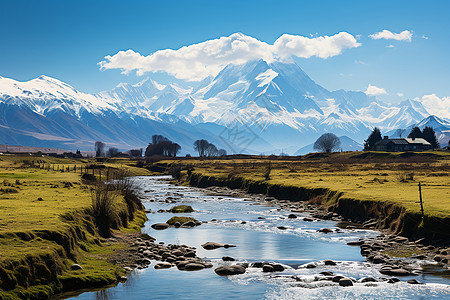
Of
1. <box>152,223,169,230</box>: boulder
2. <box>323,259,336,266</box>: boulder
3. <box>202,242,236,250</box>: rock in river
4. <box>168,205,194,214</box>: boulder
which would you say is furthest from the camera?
<box>168,205,194,214</box>: boulder

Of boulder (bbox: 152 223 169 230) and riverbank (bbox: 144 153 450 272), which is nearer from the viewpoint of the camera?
riverbank (bbox: 144 153 450 272)

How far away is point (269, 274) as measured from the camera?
32.1 meters

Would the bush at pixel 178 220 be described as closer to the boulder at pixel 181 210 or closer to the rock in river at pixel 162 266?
the boulder at pixel 181 210

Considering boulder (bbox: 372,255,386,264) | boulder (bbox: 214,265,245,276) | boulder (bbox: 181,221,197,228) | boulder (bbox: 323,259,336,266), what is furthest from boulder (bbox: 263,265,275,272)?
boulder (bbox: 181,221,197,228)

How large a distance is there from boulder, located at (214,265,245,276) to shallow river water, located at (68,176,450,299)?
1.52 feet

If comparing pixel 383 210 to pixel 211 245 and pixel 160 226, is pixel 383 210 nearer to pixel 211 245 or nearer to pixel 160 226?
pixel 211 245

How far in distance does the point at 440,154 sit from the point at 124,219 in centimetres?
16537

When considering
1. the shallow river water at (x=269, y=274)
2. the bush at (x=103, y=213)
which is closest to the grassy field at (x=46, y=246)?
the bush at (x=103, y=213)

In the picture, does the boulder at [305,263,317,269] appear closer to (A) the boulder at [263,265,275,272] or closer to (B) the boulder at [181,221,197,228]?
(A) the boulder at [263,265,275,272]

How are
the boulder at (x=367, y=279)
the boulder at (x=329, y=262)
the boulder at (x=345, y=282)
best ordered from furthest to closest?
the boulder at (x=329, y=262)
the boulder at (x=367, y=279)
the boulder at (x=345, y=282)

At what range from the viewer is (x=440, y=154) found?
18188 centimetres

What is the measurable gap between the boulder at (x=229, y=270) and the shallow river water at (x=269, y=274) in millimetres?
462

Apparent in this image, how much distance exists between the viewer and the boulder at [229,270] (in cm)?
3197

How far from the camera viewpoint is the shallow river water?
90.0 feet
